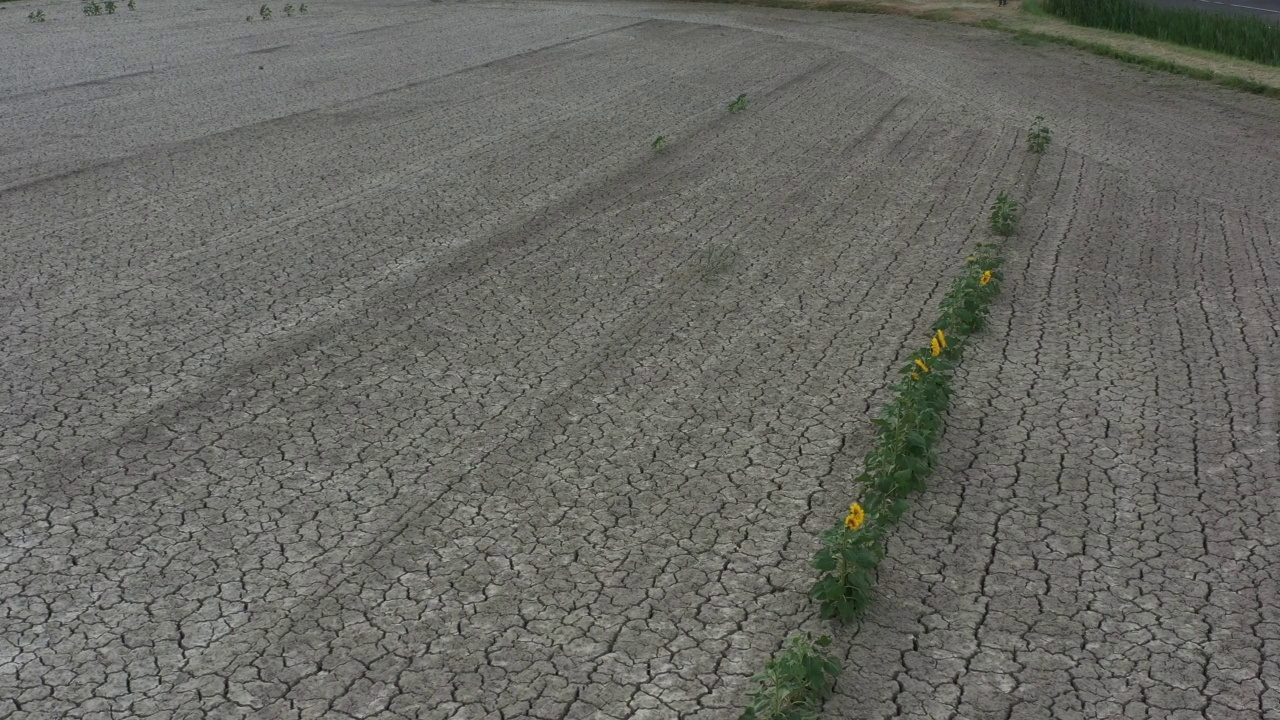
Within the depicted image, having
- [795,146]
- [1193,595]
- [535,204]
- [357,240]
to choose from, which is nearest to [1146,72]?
[795,146]

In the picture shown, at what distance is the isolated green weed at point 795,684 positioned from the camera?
12.0 feet

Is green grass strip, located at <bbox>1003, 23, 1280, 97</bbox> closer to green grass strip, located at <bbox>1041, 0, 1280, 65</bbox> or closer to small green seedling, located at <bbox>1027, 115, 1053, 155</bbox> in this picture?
green grass strip, located at <bbox>1041, 0, 1280, 65</bbox>

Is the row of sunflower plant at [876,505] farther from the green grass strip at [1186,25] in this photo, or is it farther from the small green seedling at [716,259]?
the green grass strip at [1186,25]

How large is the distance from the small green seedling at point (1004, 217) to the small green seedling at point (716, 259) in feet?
6.02

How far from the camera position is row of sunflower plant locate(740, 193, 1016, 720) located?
3789mm

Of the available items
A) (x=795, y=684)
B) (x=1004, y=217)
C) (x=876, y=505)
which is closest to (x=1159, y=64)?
(x=1004, y=217)

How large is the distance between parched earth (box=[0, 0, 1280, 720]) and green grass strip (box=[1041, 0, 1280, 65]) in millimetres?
4911

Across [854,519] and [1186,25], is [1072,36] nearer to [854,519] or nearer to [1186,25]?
[1186,25]

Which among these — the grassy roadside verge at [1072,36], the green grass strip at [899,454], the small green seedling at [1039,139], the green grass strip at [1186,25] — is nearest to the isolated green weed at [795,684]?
the green grass strip at [899,454]

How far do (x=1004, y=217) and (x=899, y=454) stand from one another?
401cm

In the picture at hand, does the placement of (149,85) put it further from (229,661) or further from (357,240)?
(229,661)

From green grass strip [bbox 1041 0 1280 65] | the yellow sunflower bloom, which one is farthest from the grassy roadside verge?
the yellow sunflower bloom

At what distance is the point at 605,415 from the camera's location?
588cm

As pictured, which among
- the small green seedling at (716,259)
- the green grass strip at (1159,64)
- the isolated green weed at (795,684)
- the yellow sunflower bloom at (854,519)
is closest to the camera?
the isolated green weed at (795,684)
